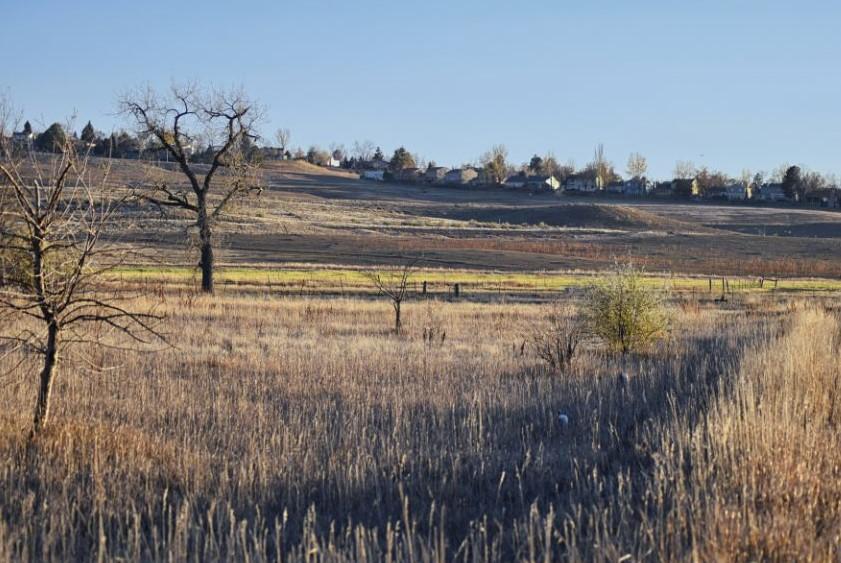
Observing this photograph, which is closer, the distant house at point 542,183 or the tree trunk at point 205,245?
the tree trunk at point 205,245

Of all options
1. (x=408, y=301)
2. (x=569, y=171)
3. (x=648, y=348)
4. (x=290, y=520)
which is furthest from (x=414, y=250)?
(x=569, y=171)

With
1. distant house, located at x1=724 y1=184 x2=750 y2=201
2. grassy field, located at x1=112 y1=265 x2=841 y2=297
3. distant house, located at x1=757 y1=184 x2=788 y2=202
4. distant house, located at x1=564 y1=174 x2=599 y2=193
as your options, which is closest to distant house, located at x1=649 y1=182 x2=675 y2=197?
distant house, located at x1=724 y1=184 x2=750 y2=201

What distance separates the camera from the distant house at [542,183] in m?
158

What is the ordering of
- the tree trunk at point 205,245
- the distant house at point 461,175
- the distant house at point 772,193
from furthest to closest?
Answer: 1. the distant house at point 461,175
2. the distant house at point 772,193
3. the tree trunk at point 205,245

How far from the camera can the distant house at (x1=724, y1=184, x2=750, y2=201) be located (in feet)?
484

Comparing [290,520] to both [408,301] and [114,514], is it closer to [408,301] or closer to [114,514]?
[114,514]

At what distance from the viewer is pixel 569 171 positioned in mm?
195500

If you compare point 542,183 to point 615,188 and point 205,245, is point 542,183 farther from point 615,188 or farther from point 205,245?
point 205,245

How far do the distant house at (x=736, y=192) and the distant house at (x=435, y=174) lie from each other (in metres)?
51.5

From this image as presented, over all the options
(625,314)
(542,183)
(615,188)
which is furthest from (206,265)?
(615,188)

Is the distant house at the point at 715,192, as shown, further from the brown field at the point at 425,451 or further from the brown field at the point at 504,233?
the brown field at the point at 425,451

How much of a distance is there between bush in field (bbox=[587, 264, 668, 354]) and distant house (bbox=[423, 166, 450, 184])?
148 meters

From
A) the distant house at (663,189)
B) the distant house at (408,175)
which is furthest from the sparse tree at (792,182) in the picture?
the distant house at (408,175)

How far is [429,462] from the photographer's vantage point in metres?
7.96
